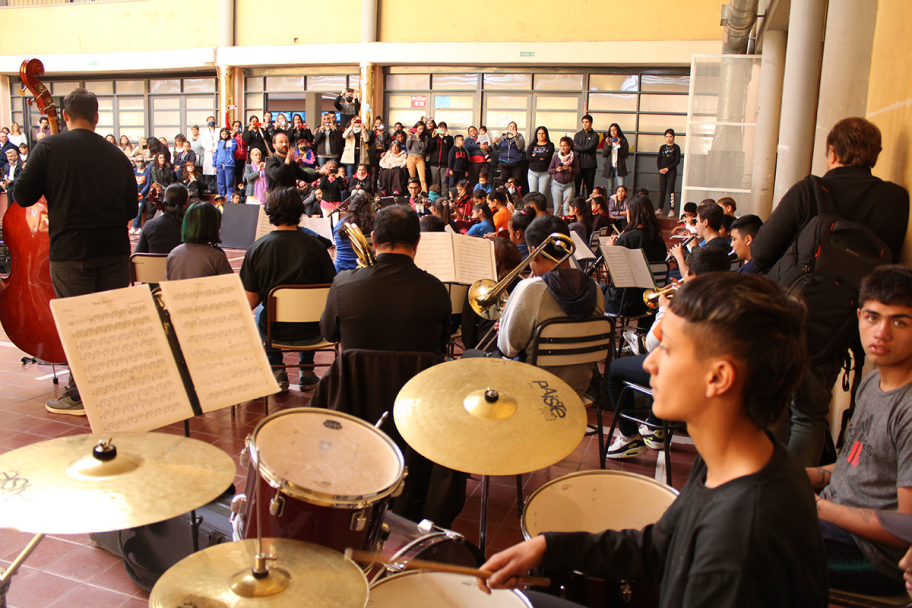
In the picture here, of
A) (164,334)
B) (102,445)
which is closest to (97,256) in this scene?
(164,334)

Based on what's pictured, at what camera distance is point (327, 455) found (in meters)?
1.68

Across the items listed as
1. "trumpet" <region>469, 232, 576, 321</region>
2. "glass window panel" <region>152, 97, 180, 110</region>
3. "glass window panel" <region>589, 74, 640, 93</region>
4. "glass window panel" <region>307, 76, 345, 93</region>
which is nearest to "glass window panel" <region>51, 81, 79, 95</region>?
"glass window panel" <region>152, 97, 180, 110</region>

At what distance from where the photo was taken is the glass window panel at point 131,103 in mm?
18422

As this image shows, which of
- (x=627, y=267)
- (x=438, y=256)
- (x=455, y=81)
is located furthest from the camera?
(x=455, y=81)

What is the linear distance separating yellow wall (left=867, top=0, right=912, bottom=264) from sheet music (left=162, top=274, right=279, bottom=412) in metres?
2.55

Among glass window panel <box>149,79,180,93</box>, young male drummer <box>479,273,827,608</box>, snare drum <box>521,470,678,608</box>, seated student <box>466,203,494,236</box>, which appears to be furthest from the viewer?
glass window panel <box>149,79,180,93</box>

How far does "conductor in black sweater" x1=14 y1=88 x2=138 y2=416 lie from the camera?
3641 mm

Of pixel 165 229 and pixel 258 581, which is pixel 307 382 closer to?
pixel 165 229

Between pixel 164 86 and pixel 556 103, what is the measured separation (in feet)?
34.8

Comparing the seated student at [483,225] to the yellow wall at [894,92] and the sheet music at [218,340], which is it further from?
the sheet music at [218,340]

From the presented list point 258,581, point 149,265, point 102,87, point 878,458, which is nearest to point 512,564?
point 258,581

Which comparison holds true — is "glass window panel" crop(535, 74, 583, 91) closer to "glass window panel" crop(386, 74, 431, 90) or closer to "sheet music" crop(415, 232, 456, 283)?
"glass window panel" crop(386, 74, 431, 90)

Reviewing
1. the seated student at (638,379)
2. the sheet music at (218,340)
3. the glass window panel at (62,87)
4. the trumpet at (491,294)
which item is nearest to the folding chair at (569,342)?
the seated student at (638,379)

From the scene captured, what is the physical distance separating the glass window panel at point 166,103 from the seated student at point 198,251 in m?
15.7
